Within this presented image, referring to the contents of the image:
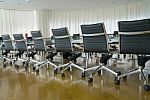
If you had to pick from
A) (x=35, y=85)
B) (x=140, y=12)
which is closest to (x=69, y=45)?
(x=35, y=85)

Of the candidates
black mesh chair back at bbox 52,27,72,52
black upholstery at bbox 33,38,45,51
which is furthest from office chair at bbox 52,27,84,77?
black upholstery at bbox 33,38,45,51

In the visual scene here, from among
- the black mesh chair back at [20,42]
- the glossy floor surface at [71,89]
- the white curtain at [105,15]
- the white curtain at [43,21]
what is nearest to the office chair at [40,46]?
the black mesh chair back at [20,42]

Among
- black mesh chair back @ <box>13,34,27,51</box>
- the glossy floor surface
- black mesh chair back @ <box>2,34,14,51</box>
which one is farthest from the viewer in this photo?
black mesh chair back @ <box>2,34,14,51</box>

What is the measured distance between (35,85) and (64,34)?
4.07 feet

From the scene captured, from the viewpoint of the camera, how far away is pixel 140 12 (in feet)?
38.9

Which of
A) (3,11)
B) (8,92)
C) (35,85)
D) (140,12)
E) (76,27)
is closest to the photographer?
(8,92)

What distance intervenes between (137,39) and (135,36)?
50mm

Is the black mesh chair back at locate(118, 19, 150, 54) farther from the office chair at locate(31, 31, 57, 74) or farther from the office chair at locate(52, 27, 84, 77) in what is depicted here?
the office chair at locate(31, 31, 57, 74)

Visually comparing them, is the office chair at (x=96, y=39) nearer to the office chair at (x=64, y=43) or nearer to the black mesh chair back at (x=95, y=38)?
the black mesh chair back at (x=95, y=38)

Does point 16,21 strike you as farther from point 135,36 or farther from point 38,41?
point 135,36

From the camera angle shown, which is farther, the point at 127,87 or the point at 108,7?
the point at 108,7

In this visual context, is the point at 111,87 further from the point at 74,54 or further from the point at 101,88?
the point at 74,54

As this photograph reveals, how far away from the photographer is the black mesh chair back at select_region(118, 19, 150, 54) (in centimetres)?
279

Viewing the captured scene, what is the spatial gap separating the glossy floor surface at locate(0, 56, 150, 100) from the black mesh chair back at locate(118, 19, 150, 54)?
54cm
